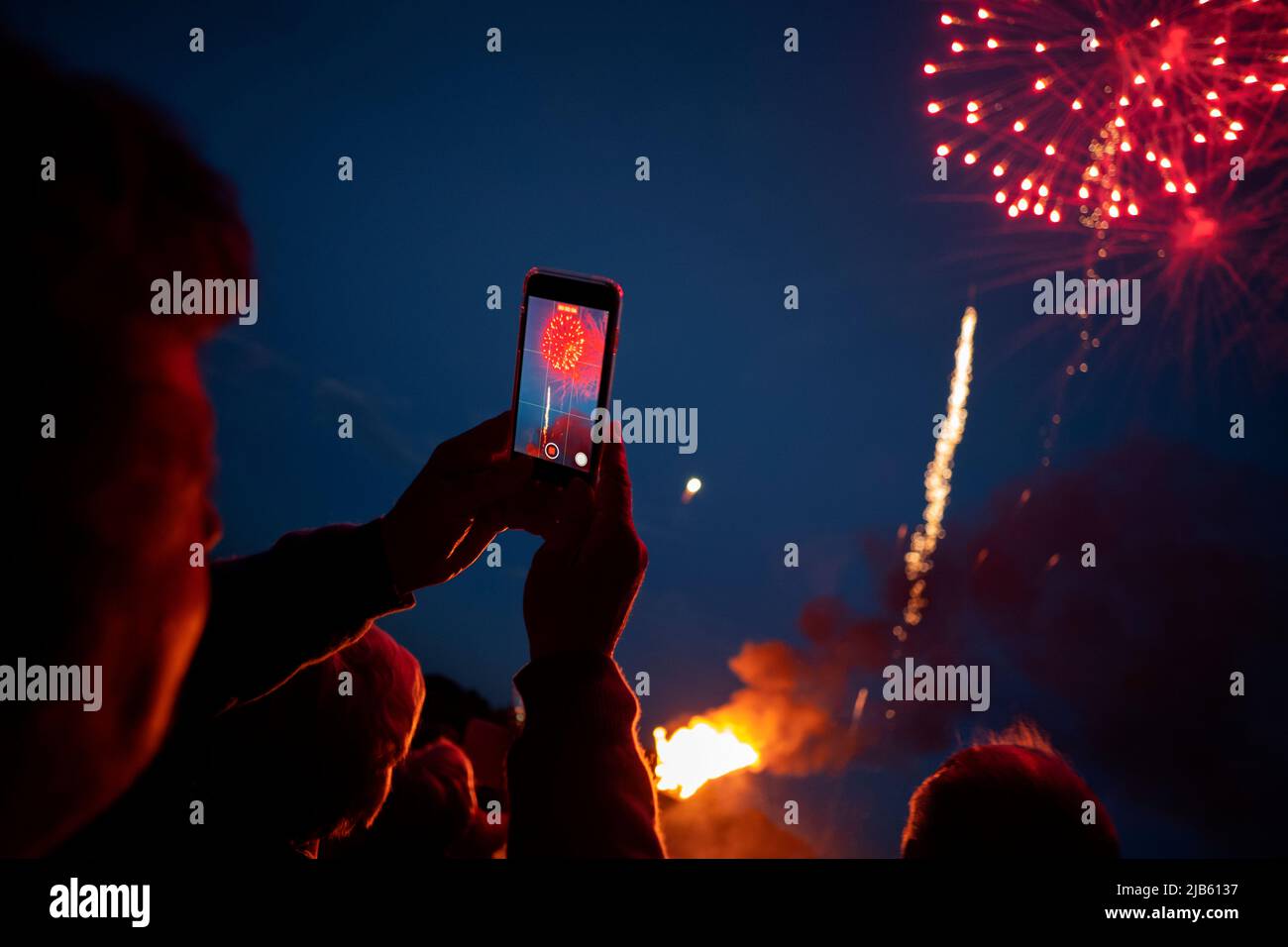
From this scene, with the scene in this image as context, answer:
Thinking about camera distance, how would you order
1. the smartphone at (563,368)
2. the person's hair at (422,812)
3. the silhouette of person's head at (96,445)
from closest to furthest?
the silhouette of person's head at (96,445) → the smartphone at (563,368) → the person's hair at (422,812)

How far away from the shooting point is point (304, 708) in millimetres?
2086

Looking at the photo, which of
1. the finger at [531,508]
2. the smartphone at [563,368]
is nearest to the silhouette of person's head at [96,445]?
the finger at [531,508]

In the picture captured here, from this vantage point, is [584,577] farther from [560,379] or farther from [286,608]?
[286,608]

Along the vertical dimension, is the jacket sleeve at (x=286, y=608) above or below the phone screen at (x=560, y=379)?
below

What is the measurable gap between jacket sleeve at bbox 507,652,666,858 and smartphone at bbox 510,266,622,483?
65cm

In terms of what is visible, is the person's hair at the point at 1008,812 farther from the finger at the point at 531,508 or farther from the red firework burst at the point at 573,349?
the red firework burst at the point at 573,349

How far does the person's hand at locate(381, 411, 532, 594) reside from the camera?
5.80 ft

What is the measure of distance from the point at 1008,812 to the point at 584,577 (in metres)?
1.29

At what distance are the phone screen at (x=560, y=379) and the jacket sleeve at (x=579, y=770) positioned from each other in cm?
72

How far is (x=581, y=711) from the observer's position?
120 cm

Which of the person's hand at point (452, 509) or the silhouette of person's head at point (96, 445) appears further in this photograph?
the person's hand at point (452, 509)

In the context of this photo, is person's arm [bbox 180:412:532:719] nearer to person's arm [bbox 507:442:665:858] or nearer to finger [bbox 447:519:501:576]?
finger [bbox 447:519:501:576]

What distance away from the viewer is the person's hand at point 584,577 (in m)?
1.34
